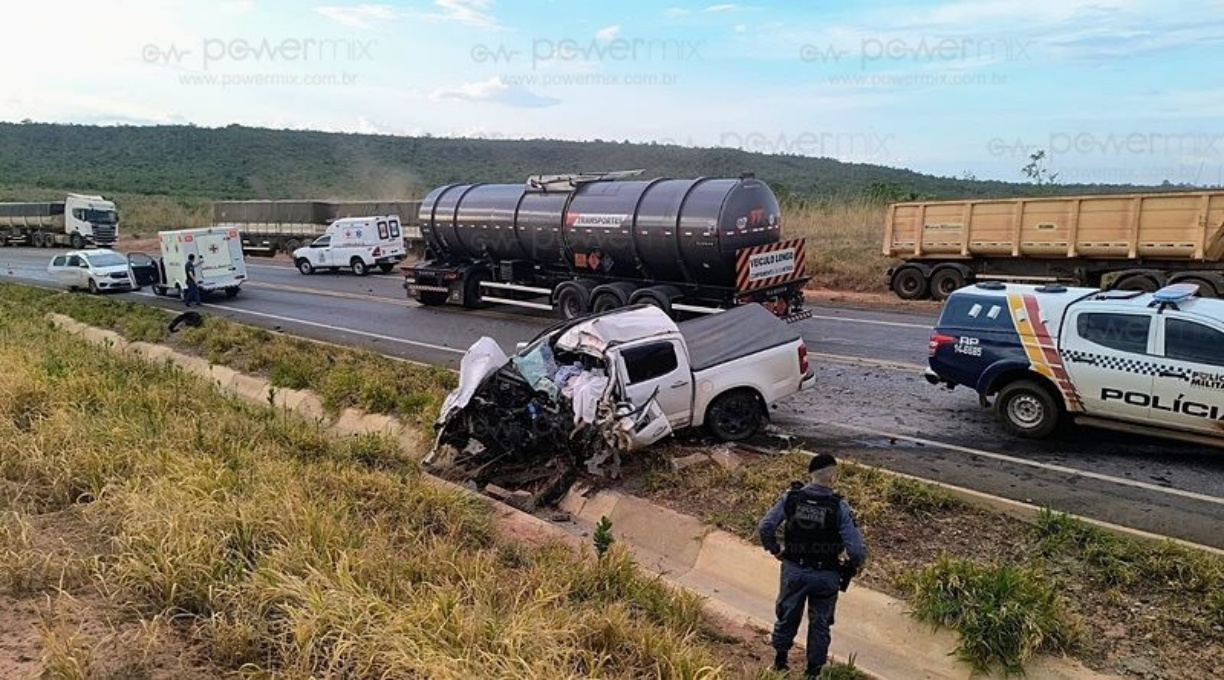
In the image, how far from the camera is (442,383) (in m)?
13.3

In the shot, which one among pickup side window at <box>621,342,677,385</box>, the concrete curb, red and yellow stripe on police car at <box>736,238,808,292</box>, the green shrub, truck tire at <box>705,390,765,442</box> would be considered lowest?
the concrete curb

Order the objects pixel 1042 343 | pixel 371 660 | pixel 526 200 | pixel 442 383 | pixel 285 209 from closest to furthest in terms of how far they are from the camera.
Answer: pixel 371 660
pixel 1042 343
pixel 442 383
pixel 526 200
pixel 285 209

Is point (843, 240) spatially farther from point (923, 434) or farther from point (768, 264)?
point (923, 434)

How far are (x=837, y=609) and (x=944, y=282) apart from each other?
16.1m

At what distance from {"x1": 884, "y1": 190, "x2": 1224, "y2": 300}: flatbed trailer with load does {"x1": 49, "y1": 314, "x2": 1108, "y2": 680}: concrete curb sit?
14244 mm

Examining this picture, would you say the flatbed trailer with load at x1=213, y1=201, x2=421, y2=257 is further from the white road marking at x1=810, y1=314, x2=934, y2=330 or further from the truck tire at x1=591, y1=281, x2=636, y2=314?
the white road marking at x1=810, y1=314, x2=934, y2=330

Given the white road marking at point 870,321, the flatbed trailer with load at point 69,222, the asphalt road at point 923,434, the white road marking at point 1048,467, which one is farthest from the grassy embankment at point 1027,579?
the flatbed trailer with load at point 69,222

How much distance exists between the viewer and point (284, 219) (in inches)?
1676

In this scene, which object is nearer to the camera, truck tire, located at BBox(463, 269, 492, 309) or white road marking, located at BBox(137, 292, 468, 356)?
white road marking, located at BBox(137, 292, 468, 356)

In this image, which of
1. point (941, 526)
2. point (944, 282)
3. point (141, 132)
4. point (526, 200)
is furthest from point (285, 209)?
point (141, 132)

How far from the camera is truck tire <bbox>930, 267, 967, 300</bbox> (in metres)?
20.9

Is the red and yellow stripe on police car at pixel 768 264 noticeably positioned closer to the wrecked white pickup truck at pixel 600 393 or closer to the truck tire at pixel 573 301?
the truck tire at pixel 573 301

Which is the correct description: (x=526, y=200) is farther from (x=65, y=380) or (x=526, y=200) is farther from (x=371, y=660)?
(x=371, y=660)

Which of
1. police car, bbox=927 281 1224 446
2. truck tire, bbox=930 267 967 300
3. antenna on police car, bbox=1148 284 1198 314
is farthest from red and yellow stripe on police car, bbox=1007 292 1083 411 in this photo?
truck tire, bbox=930 267 967 300
